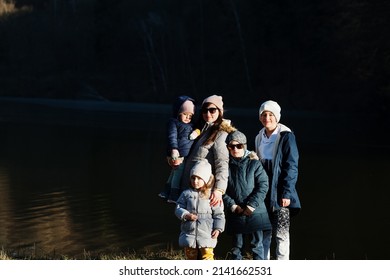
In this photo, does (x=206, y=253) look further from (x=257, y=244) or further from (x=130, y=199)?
(x=130, y=199)

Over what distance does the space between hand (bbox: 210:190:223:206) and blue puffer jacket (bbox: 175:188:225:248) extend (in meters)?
0.03

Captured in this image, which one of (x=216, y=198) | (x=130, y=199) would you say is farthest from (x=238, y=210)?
(x=130, y=199)

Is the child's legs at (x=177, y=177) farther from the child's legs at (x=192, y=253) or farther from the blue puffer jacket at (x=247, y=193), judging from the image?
the child's legs at (x=192, y=253)

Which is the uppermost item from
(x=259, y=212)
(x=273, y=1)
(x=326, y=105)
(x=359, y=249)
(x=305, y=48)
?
(x=273, y=1)

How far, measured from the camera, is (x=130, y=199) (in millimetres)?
14164

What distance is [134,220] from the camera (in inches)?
484

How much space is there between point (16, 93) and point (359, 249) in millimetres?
43606

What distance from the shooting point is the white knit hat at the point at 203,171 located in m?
6.21

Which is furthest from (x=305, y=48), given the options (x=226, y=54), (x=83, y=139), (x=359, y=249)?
(x=359, y=249)

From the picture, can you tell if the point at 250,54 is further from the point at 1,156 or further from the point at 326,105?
the point at 1,156

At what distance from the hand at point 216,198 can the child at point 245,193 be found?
0.70 feet

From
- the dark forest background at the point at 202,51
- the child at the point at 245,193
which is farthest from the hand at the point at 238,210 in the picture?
the dark forest background at the point at 202,51

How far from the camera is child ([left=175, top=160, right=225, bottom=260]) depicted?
6.24m

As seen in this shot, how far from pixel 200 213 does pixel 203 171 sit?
350 millimetres
